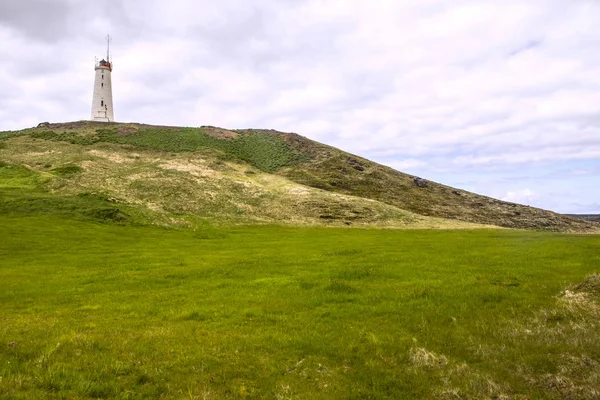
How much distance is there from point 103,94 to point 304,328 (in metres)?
163

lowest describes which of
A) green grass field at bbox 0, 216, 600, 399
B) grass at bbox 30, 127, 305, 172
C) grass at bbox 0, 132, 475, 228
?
green grass field at bbox 0, 216, 600, 399

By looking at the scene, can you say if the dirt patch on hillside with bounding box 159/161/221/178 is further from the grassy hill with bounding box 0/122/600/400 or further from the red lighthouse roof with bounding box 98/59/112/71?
the red lighthouse roof with bounding box 98/59/112/71

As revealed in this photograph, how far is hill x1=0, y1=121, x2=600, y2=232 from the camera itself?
77000 mm

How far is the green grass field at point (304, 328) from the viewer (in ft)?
40.5

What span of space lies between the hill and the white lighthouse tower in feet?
32.9

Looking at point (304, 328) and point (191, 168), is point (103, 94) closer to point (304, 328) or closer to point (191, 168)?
point (191, 168)

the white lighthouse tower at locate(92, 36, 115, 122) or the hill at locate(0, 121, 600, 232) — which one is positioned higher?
the white lighthouse tower at locate(92, 36, 115, 122)

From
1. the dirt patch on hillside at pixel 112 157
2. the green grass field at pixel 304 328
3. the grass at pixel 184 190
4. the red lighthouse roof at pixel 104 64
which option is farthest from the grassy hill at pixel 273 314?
the red lighthouse roof at pixel 104 64

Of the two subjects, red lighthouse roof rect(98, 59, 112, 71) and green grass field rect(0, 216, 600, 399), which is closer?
green grass field rect(0, 216, 600, 399)

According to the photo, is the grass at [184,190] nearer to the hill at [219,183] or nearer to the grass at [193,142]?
the hill at [219,183]

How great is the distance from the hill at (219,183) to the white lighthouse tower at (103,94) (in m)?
10.0

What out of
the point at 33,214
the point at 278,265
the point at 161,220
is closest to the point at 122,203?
the point at 161,220

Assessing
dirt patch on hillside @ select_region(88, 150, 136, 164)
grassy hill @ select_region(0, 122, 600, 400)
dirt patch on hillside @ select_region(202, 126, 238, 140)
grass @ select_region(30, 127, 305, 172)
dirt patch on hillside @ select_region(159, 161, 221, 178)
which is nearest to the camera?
grassy hill @ select_region(0, 122, 600, 400)

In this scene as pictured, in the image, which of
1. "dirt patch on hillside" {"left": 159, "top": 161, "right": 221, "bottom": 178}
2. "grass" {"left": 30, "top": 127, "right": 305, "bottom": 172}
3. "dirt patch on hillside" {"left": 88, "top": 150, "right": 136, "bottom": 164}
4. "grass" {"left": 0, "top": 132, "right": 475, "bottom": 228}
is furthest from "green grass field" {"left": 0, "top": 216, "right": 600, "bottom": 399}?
"grass" {"left": 30, "top": 127, "right": 305, "bottom": 172}
